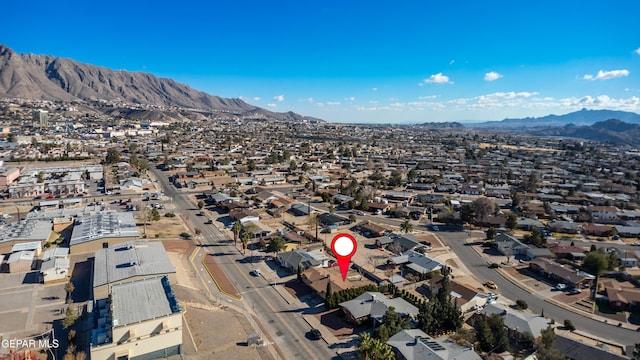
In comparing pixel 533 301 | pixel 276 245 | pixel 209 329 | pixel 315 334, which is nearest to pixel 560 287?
pixel 533 301

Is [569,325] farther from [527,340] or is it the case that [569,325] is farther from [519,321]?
[527,340]

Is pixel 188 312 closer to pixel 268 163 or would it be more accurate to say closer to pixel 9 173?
pixel 9 173

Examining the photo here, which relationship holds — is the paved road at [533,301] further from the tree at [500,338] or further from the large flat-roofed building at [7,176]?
the large flat-roofed building at [7,176]

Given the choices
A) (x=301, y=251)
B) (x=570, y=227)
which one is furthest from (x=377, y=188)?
(x=301, y=251)

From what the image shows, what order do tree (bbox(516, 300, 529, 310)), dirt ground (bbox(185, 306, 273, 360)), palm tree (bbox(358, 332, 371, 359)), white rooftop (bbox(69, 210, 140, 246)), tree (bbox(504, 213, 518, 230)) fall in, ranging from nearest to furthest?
palm tree (bbox(358, 332, 371, 359)) → dirt ground (bbox(185, 306, 273, 360)) → tree (bbox(516, 300, 529, 310)) → white rooftop (bbox(69, 210, 140, 246)) → tree (bbox(504, 213, 518, 230))

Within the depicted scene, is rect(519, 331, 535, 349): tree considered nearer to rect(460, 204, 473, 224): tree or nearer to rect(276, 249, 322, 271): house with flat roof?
rect(276, 249, 322, 271): house with flat roof

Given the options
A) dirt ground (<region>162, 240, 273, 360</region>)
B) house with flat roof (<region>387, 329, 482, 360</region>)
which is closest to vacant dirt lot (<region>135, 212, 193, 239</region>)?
dirt ground (<region>162, 240, 273, 360</region>)

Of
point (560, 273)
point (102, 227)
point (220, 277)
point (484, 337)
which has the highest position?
point (102, 227)
